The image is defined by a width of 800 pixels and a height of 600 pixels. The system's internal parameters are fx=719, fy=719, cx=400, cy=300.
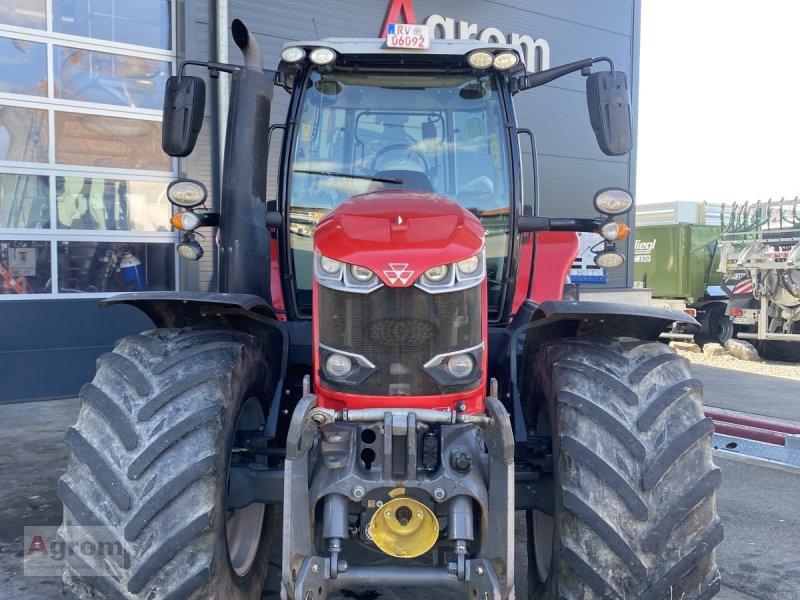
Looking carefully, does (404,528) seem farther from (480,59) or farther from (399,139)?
(480,59)

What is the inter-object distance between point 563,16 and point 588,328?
9520mm

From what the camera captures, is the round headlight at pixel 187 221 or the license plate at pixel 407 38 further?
the round headlight at pixel 187 221

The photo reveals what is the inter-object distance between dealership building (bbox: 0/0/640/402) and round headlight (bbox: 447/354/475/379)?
19.2 ft

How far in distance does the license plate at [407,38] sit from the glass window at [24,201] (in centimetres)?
548

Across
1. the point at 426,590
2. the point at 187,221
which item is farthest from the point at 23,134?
the point at 426,590

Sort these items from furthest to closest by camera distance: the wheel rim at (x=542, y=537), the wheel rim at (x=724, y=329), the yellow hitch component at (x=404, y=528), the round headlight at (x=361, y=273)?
the wheel rim at (x=724, y=329) < the wheel rim at (x=542, y=537) < the round headlight at (x=361, y=273) < the yellow hitch component at (x=404, y=528)

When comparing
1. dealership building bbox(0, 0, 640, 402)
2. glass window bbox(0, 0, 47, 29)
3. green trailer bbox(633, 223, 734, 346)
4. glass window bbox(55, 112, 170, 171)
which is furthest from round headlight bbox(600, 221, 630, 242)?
green trailer bbox(633, 223, 734, 346)

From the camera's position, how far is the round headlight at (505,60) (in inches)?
129

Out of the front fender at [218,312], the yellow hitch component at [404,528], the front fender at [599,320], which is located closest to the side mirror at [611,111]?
the front fender at [599,320]

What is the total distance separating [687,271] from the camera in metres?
16.3

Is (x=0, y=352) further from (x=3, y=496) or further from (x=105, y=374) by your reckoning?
(x=105, y=374)

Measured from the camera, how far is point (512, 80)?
3.57m

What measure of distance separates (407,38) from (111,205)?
18.1 feet

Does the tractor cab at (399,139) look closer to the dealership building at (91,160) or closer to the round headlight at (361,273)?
the round headlight at (361,273)
